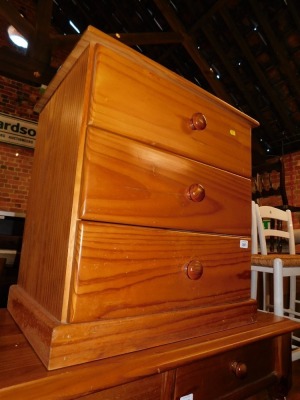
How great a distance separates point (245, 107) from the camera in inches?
199

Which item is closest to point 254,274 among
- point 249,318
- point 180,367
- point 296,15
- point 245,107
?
point 249,318

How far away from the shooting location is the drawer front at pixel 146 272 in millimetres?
455

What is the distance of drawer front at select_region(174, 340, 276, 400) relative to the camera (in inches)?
20.4

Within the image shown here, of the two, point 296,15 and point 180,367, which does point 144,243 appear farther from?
point 296,15

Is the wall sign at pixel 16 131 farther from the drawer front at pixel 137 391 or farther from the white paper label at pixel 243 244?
the drawer front at pixel 137 391

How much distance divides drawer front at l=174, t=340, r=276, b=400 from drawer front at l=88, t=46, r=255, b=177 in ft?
1.49

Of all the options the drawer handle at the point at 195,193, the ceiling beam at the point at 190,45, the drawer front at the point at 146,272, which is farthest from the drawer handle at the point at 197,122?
the ceiling beam at the point at 190,45

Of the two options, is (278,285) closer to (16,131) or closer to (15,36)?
(16,131)

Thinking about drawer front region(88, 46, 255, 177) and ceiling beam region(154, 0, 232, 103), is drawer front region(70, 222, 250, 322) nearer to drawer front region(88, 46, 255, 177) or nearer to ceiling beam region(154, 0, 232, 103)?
drawer front region(88, 46, 255, 177)

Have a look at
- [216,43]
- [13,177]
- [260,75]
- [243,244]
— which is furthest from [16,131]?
[243,244]

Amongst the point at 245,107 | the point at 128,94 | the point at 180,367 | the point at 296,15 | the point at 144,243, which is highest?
the point at 296,15

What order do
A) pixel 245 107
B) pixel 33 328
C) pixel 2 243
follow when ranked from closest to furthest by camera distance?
pixel 33 328
pixel 2 243
pixel 245 107

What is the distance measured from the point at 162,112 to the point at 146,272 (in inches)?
13.6

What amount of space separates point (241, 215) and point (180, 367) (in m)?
0.41
